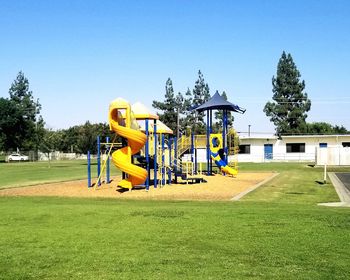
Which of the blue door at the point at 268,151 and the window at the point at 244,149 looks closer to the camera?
the blue door at the point at 268,151

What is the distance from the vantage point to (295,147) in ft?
212

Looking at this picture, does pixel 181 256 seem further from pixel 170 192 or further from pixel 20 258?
pixel 170 192

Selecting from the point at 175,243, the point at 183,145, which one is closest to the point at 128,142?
the point at 183,145

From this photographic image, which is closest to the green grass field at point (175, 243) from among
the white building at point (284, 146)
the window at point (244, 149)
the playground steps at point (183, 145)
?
the playground steps at point (183, 145)

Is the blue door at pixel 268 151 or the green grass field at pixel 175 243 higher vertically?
the blue door at pixel 268 151

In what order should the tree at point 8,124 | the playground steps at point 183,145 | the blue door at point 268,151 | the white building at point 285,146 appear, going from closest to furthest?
the playground steps at point 183,145 < the white building at point 285,146 < the blue door at point 268,151 < the tree at point 8,124

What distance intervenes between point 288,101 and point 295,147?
23.1 m

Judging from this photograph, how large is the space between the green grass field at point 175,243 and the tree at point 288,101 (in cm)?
7322

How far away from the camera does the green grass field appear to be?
21.8 feet

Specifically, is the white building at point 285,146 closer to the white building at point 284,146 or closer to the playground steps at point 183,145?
the white building at point 284,146

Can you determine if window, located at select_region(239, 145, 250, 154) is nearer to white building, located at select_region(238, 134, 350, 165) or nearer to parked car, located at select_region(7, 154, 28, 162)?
white building, located at select_region(238, 134, 350, 165)

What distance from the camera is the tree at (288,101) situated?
84.4m

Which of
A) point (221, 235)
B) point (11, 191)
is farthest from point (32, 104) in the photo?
point (221, 235)

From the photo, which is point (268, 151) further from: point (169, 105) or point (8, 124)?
point (8, 124)
